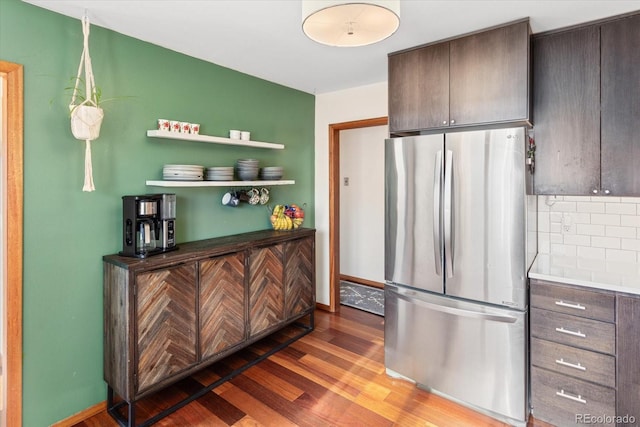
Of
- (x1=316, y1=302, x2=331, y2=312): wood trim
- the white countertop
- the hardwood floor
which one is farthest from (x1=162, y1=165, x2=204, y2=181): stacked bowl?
the white countertop

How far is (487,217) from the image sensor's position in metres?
2.13

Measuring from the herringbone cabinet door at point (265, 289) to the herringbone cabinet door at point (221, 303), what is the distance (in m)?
0.11

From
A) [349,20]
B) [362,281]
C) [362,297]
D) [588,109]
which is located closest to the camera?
[349,20]

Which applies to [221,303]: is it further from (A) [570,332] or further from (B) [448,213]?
(A) [570,332]

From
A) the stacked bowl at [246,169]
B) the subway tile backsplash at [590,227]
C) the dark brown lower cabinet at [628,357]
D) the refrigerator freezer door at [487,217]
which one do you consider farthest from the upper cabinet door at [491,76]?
the stacked bowl at [246,169]

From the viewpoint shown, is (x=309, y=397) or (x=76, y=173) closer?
(x=76, y=173)

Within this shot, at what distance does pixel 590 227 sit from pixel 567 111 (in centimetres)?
86

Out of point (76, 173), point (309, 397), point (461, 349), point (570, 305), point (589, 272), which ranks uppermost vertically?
point (76, 173)

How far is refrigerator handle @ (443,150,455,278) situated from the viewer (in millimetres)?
2236

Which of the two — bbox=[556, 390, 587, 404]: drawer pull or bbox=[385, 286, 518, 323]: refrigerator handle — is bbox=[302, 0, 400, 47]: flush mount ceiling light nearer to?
bbox=[385, 286, 518, 323]: refrigerator handle

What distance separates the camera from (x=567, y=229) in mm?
2531

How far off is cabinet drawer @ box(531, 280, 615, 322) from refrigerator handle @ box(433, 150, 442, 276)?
57cm

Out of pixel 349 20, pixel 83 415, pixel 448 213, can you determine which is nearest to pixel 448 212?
pixel 448 213

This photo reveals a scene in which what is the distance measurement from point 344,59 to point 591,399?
2.84 metres
